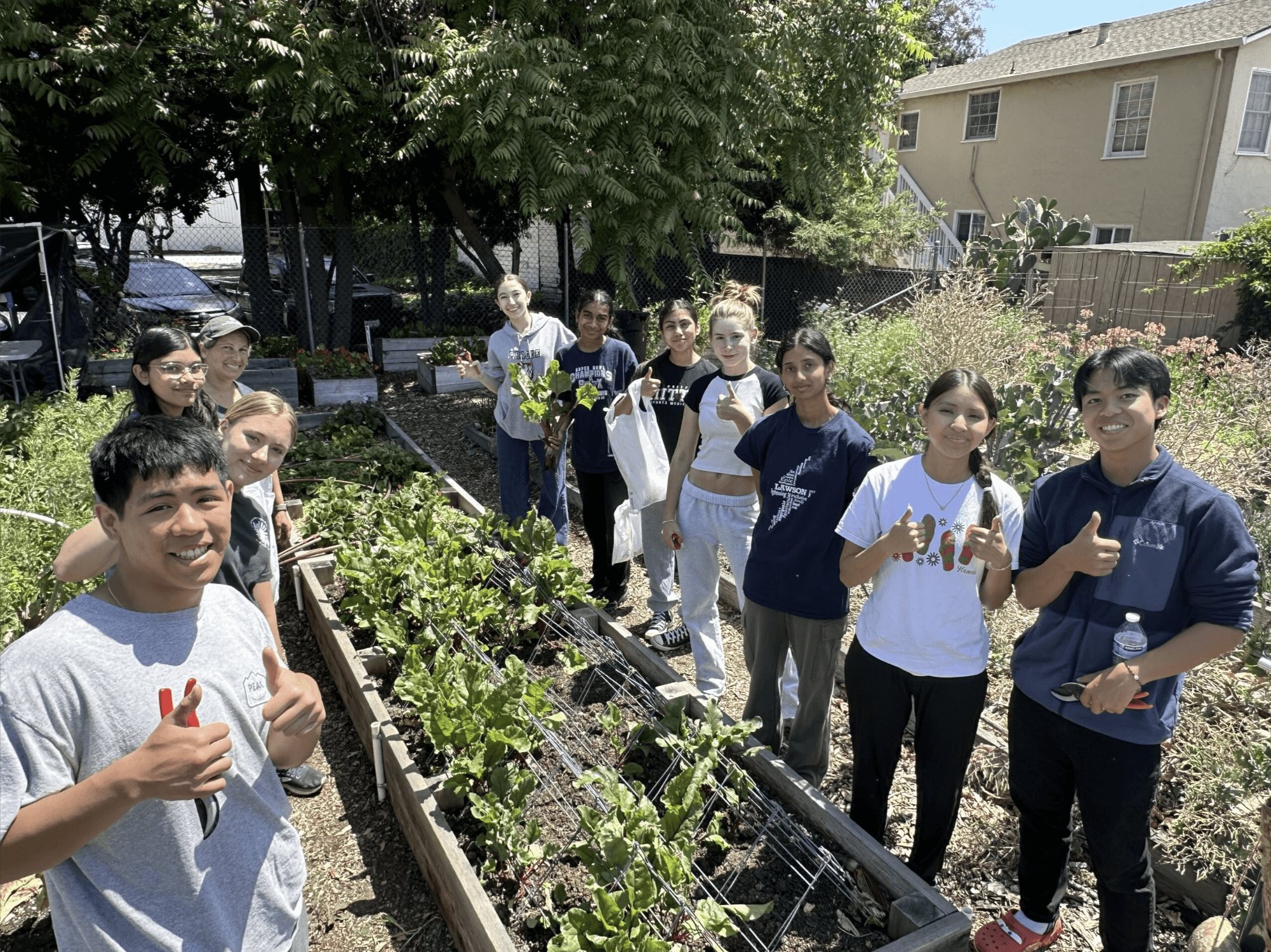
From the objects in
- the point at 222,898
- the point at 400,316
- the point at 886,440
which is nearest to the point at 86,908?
the point at 222,898

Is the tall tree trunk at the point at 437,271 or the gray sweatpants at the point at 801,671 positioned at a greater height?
the tall tree trunk at the point at 437,271

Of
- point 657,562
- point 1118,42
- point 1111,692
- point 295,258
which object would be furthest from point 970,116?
point 1111,692

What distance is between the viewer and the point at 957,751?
2.63 metres

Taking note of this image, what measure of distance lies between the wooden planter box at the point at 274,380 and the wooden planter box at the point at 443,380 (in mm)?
1689

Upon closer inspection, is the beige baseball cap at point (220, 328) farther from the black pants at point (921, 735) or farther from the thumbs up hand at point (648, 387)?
the black pants at point (921, 735)

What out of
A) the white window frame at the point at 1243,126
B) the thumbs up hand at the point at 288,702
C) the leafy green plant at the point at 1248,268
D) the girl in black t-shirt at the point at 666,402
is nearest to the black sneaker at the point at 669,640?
the girl in black t-shirt at the point at 666,402

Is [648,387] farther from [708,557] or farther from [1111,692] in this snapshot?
[1111,692]

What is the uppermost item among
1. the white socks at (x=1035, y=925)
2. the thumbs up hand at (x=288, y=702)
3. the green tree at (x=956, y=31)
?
the green tree at (x=956, y=31)

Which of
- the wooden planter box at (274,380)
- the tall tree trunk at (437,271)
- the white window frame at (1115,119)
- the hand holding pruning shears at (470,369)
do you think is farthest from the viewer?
the white window frame at (1115,119)

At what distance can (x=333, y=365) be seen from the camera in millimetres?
10633

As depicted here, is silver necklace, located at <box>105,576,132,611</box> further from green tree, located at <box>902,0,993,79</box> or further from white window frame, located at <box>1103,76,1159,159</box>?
green tree, located at <box>902,0,993,79</box>

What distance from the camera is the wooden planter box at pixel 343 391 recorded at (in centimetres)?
1043

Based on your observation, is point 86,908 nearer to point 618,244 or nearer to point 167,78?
point 618,244

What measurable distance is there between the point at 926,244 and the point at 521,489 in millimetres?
14167
